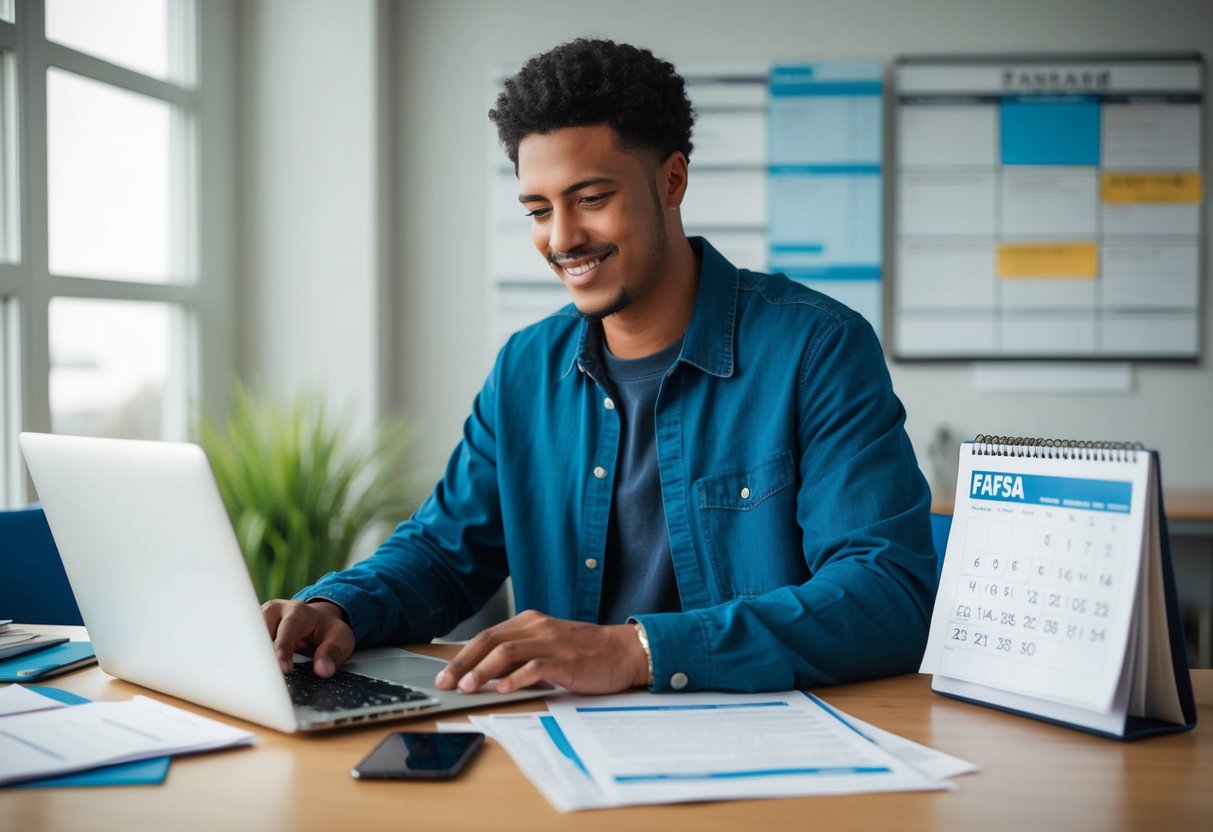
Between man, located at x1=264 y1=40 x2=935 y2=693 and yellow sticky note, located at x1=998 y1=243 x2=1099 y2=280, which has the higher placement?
yellow sticky note, located at x1=998 y1=243 x2=1099 y2=280

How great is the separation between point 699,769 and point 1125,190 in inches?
118

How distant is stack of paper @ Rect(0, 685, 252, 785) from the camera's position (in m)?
0.90

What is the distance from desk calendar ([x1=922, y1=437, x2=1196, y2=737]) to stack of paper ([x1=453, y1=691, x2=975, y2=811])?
15 cm

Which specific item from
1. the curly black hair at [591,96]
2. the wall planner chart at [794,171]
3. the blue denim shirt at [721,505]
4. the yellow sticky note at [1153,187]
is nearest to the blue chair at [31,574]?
the blue denim shirt at [721,505]

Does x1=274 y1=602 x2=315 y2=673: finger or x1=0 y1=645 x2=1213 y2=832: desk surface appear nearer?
x1=0 y1=645 x2=1213 y2=832: desk surface

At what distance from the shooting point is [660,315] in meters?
1.66

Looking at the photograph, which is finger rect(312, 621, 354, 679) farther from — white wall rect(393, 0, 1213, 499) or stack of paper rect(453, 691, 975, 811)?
white wall rect(393, 0, 1213, 499)

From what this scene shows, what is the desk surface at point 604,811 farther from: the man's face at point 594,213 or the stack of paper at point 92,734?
the man's face at point 594,213

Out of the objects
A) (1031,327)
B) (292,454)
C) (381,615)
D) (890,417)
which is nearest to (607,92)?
(890,417)

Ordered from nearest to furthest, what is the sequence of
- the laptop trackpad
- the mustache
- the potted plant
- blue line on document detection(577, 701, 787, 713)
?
blue line on document detection(577, 701, 787, 713), the laptop trackpad, the mustache, the potted plant

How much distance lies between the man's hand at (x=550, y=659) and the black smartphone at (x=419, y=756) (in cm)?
11

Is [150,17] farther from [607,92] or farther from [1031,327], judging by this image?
[1031,327]

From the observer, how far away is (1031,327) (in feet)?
10.9

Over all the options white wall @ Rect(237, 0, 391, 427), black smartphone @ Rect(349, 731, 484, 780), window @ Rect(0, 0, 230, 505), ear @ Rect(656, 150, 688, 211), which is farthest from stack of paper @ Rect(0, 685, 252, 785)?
white wall @ Rect(237, 0, 391, 427)
